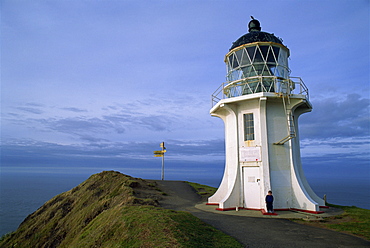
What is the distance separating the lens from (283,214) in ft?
44.0

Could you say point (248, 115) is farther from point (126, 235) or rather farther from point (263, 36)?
point (126, 235)

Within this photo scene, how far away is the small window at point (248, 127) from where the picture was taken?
15719 mm

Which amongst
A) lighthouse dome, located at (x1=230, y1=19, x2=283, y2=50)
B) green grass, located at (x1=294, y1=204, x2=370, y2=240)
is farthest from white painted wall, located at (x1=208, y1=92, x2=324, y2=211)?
lighthouse dome, located at (x1=230, y1=19, x2=283, y2=50)

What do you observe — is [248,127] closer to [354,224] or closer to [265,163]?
[265,163]

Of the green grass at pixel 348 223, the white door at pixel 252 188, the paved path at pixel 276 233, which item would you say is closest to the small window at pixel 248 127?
the white door at pixel 252 188

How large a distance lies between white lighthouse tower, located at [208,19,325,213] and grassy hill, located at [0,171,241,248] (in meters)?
5.53

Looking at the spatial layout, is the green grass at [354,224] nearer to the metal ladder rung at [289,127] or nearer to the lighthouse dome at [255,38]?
the metal ladder rung at [289,127]

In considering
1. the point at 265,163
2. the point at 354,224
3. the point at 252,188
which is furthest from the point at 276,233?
the point at 265,163

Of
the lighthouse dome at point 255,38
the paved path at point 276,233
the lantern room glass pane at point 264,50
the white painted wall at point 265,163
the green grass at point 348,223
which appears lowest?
the paved path at point 276,233

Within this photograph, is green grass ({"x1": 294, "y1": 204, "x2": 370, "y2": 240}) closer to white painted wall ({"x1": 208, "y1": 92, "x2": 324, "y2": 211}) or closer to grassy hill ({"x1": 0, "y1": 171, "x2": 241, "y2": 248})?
white painted wall ({"x1": 208, "y1": 92, "x2": 324, "y2": 211})

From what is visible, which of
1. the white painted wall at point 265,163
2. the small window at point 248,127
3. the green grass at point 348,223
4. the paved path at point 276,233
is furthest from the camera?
the small window at point 248,127

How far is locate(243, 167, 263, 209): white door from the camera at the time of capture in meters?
14.8

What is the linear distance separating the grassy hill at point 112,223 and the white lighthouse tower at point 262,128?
18.1ft

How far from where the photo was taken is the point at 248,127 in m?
15.9
